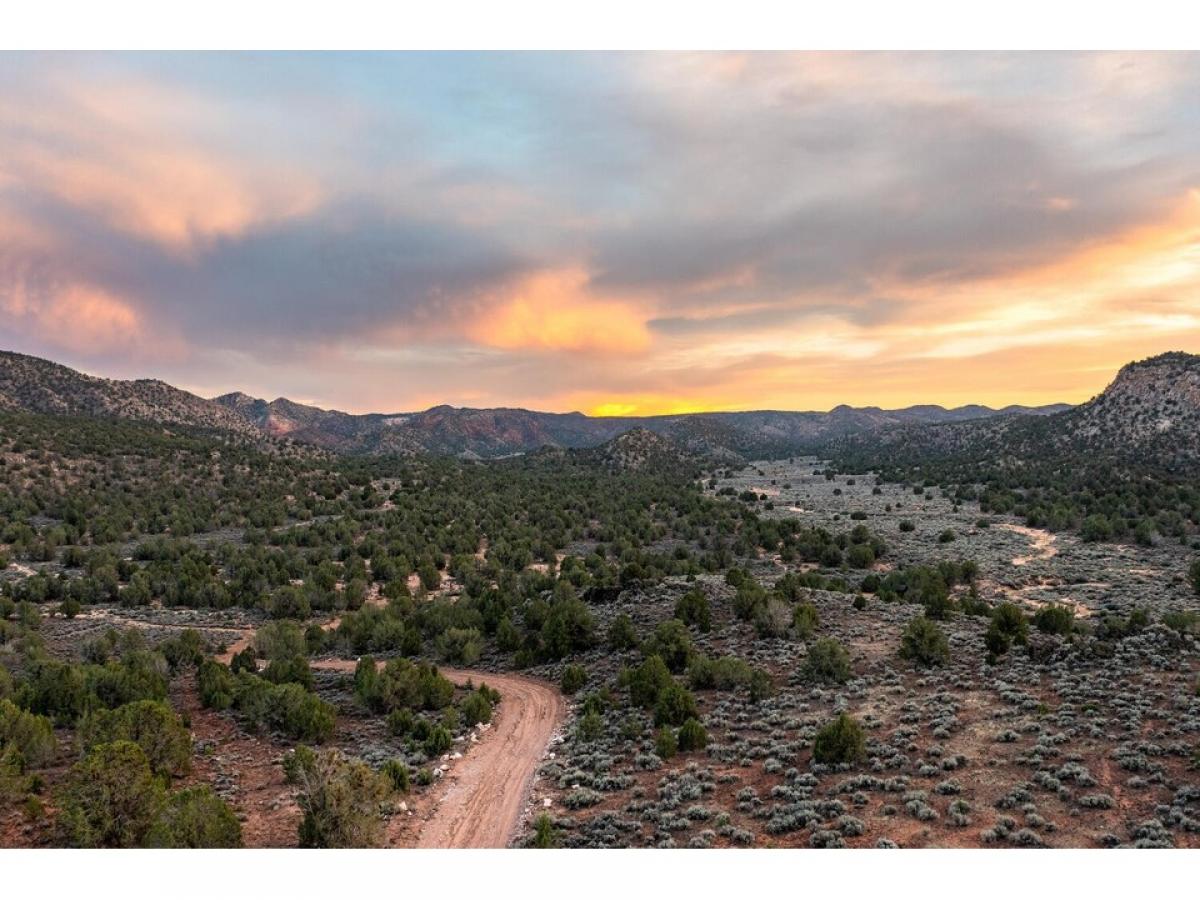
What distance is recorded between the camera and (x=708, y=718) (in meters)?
23.8

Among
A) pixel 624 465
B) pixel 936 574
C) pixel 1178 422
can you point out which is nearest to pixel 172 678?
pixel 936 574

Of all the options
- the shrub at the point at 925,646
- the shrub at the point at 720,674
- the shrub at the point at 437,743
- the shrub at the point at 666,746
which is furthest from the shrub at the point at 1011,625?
the shrub at the point at 437,743

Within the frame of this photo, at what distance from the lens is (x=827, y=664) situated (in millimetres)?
26094

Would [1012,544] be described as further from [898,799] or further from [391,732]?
[391,732]

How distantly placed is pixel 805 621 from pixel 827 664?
535cm

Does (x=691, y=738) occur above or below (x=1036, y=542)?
above

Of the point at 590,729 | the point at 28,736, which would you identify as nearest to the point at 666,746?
the point at 590,729

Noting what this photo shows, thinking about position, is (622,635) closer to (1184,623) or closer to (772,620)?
(772,620)

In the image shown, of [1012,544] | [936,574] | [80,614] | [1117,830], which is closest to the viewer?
[1117,830]

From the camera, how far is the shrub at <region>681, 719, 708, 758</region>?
21.4 metres

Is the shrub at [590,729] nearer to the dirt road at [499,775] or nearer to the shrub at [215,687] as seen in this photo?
the dirt road at [499,775]

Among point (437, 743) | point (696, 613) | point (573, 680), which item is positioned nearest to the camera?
point (437, 743)

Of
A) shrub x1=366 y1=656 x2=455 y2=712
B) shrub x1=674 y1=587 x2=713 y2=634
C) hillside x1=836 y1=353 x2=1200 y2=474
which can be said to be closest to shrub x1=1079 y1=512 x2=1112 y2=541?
hillside x1=836 y1=353 x2=1200 y2=474

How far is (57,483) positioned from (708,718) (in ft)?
272
